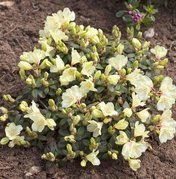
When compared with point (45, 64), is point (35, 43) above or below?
below

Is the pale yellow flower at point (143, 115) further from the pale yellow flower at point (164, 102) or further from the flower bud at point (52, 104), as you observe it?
the flower bud at point (52, 104)

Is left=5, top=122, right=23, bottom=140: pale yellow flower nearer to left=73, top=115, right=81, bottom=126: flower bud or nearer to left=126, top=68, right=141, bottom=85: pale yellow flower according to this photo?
left=73, top=115, right=81, bottom=126: flower bud

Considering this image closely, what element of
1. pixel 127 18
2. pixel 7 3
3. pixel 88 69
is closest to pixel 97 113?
pixel 88 69

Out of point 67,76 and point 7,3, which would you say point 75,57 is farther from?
point 7,3

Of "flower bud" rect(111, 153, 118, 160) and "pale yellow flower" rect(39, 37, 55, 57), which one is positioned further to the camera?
"pale yellow flower" rect(39, 37, 55, 57)

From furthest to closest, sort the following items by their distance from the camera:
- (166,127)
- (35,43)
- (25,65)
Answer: (35,43) → (25,65) → (166,127)

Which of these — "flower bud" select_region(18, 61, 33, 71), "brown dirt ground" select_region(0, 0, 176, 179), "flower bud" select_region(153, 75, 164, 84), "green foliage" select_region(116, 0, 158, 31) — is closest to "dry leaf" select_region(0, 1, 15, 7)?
"brown dirt ground" select_region(0, 0, 176, 179)
